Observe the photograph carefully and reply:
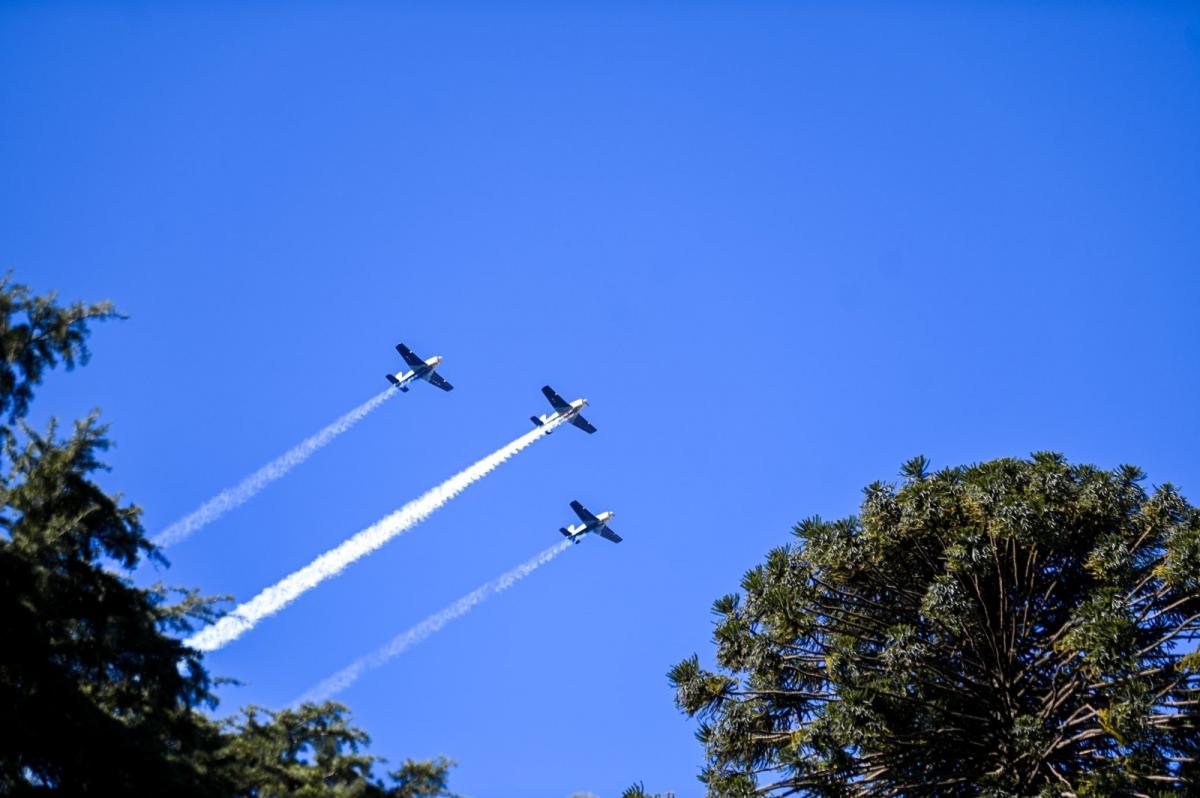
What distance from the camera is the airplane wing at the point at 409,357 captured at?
55.0m

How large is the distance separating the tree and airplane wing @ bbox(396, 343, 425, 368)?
126 feet

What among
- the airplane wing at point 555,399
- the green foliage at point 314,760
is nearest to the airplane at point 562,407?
the airplane wing at point 555,399

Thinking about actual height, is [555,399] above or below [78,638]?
above

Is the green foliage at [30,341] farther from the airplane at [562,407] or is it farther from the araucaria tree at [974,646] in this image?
the airplane at [562,407]

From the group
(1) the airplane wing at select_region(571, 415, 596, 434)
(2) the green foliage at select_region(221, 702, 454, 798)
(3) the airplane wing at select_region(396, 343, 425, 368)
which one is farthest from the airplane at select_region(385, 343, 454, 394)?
(2) the green foliage at select_region(221, 702, 454, 798)

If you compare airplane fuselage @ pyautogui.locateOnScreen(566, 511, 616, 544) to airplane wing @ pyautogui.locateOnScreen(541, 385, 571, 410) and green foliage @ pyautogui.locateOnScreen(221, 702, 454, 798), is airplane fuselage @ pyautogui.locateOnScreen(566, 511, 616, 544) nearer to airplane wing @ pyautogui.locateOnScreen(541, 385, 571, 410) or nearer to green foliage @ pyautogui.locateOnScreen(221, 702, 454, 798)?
airplane wing @ pyautogui.locateOnScreen(541, 385, 571, 410)

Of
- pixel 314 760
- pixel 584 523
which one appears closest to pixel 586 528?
pixel 584 523

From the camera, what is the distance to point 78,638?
49.8 feet

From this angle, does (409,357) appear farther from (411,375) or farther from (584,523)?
(584,523)

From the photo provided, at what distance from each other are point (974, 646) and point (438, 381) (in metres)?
44.8

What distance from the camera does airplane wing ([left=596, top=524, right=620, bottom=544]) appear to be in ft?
189

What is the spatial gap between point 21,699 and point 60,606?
2.08 meters

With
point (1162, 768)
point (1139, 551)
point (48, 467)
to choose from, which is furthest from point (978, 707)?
point (48, 467)

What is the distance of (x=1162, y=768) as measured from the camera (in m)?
13.8
